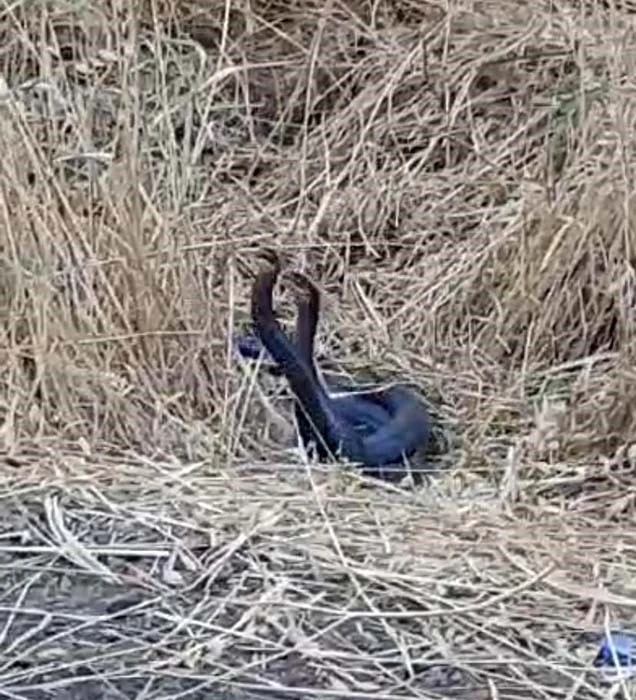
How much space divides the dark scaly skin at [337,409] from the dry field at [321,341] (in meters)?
0.06

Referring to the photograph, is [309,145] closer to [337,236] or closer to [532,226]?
[337,236]

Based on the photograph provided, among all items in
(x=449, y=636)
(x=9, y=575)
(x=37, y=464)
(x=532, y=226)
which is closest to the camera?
(x=449, y=636)

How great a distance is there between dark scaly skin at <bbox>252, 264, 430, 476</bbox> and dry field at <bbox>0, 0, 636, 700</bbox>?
0.06 metres

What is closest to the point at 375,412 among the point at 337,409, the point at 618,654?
the point at 337,409

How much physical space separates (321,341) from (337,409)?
399 millimetres

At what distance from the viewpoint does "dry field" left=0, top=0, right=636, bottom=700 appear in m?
2.26

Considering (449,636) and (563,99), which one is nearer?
(449,636)

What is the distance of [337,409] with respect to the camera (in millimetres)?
3092

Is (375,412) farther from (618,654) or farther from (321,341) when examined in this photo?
(618,654)

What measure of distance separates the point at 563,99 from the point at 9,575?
195cm

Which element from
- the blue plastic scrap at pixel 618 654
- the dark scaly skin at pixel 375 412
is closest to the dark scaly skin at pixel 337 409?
the dark scaly skin at pixel 375 412

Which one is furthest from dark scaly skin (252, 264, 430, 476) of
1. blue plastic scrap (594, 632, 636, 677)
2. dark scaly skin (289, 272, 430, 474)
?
blue plastic scrap (594, 632, 636, 677)

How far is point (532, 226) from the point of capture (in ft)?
11.2

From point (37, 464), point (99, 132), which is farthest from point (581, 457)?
point (99, 132)
